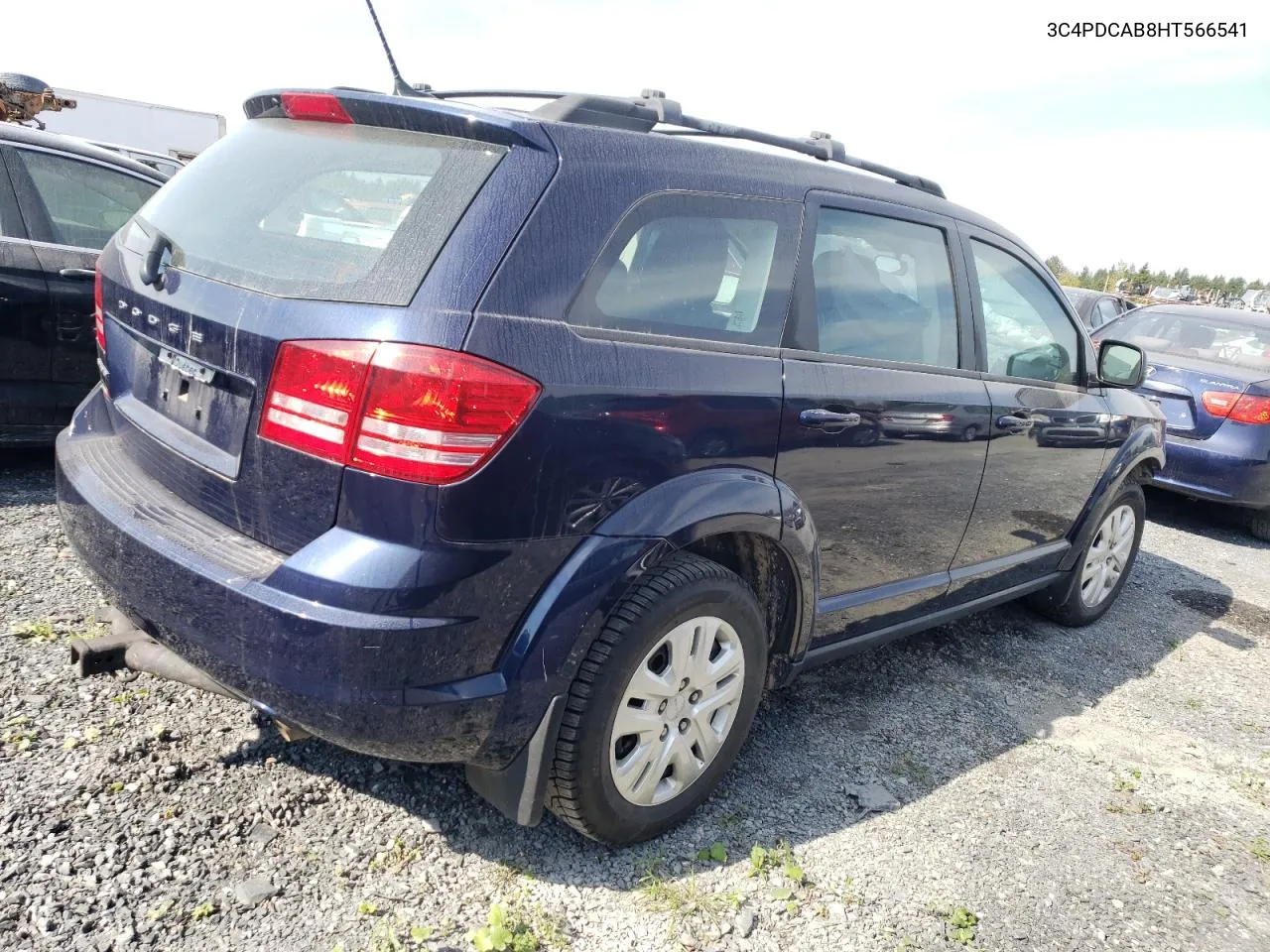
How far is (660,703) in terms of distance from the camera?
91.5 inches

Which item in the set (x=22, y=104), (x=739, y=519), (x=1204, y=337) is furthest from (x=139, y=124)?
(x=739, y=519)

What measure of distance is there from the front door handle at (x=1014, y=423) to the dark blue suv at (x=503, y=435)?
57 cm

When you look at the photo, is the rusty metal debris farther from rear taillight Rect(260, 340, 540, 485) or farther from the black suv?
rear taillight Rect(260, 340, 540, 485)

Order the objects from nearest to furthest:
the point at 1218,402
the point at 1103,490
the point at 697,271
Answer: the point at 697,271 → the point at 1103,490 → the point at 1218,402

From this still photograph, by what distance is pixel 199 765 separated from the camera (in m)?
2.45

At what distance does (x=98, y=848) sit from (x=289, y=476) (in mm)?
1028

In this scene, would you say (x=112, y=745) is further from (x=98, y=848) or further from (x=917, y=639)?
(x=917, y=639)

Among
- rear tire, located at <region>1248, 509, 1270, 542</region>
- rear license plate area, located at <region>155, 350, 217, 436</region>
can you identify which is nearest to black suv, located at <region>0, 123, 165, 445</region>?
rear license plate area, located at <region>155, 350, 217, 436</region>

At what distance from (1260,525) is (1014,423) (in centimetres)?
464

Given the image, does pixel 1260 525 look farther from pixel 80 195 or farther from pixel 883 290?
pixel 80 195

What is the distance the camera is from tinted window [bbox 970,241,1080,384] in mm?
3432

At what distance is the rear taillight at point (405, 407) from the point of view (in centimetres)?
179

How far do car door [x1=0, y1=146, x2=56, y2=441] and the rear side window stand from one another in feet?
11.1

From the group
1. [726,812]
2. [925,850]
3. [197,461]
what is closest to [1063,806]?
[925,850]
